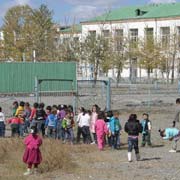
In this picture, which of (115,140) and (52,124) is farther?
(52,124)

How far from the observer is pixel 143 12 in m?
99.1

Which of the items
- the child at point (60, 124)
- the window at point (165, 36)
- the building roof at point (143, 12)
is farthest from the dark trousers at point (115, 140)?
the building roof at point (143, 12)

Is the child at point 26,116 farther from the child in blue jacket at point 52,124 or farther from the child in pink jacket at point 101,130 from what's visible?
the child in pink jacket at point 101,130

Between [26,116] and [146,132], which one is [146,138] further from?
[26,116]

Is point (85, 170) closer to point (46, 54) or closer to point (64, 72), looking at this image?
point (64, 72)

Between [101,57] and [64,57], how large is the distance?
16.5 ft

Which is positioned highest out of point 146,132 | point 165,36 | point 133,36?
point 133,36

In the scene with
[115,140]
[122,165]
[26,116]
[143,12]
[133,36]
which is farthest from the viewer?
[143,12]

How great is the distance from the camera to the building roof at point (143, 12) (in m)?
92.5

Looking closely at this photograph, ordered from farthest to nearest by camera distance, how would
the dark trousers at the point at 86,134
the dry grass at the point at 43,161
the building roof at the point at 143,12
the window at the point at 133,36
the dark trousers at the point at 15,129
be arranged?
1. the building roof at the point at 143,12
2. the window at the point at 133,36
3. the dark trousers at the point at 15,129
4. the dark trousers at the point at 86,134
5. the dry grass at the point at 43,161

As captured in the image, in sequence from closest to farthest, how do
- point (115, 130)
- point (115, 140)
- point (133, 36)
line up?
point (115, 130) → point (115, 140) → point (133, 36)

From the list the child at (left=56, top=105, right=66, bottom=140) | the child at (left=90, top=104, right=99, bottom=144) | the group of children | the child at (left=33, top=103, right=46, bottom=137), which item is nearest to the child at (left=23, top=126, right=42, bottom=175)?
the group of children

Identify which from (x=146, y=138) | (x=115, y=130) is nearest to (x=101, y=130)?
(x=115, y=130)

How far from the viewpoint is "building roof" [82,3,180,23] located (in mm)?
92500
